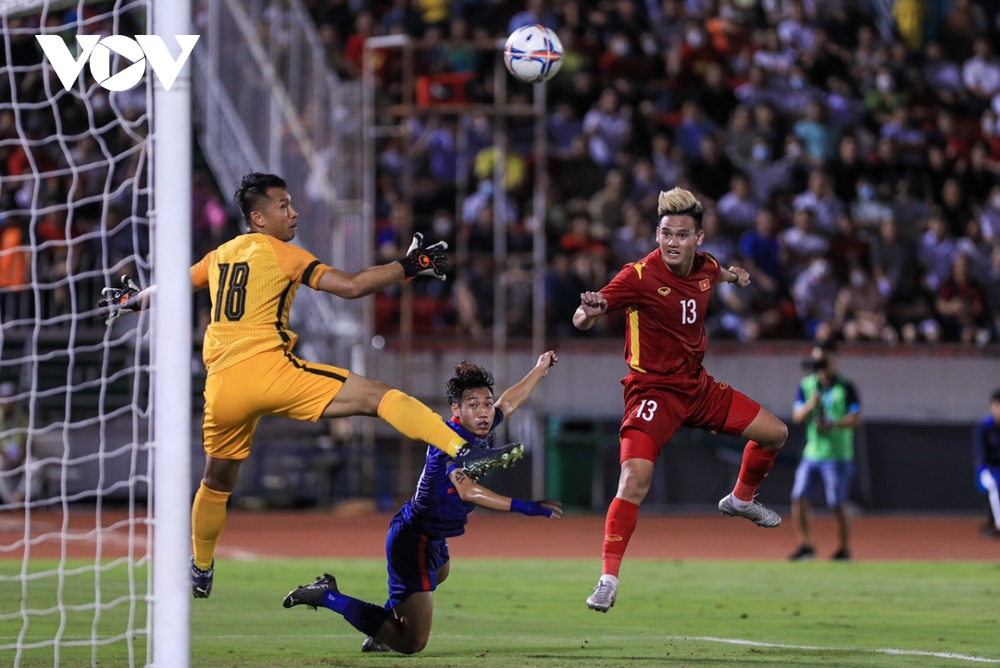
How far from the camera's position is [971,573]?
1459 cm

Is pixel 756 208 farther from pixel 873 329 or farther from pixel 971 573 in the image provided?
pixel 971 573

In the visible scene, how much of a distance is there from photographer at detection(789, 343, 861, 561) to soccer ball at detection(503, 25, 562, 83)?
6539 millimetres

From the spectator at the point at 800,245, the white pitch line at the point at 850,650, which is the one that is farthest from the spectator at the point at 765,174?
the white pitch line at the point at 850,650

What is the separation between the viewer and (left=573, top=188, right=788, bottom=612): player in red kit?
8.80 m

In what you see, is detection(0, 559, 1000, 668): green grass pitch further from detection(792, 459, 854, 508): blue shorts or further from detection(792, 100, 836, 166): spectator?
detection(792, 100, 836, 166): spectator

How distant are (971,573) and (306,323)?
1062cm

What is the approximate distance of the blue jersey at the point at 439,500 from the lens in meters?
8.12

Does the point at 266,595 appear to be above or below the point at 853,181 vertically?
below

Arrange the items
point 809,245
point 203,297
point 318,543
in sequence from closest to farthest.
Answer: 1. point 318,543
2. point 203,297
3. point 809,245

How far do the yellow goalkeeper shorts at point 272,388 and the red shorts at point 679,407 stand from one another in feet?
6.37

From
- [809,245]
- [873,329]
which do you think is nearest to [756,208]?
[809,245]

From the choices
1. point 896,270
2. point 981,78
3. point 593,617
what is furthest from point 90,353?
point 981,78

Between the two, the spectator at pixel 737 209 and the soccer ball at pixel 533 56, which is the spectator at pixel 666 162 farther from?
the soccer ball at pixel 533 56

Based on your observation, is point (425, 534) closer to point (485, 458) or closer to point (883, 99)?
point (485, 458)
